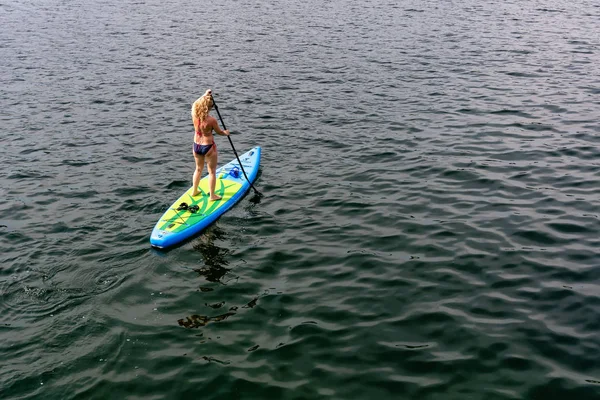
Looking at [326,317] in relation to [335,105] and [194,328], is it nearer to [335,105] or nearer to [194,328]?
[194,328]

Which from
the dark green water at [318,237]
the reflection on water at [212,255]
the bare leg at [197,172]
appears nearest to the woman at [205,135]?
the bare leg at [197,172]

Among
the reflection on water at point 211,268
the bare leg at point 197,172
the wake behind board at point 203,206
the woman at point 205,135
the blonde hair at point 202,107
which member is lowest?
the reflection on water at point 211,268

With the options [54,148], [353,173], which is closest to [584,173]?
[353,173]

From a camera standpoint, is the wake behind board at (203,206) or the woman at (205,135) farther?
the woman at (205,135)

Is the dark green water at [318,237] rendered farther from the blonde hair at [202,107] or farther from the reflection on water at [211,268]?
the blonde hair at [202,107]

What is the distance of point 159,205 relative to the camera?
13.7 metres

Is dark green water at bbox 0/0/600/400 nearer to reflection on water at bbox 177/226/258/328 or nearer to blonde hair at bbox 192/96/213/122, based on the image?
reflection on water at bbox 177/226/258/328

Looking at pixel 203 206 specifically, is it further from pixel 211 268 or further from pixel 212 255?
pixel 211 268

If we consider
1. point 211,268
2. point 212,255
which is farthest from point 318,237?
point 211,268

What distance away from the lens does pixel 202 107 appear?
1249 cm

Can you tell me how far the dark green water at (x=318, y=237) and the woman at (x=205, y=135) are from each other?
1071 millimetres

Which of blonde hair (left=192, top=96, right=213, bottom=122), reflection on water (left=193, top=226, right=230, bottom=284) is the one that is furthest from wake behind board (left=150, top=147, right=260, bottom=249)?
blonde hair (left=192, top=96, right=213, bottom=122)

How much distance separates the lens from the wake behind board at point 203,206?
11859 mm

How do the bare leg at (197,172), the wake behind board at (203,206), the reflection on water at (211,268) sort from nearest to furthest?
the reflection on water at (211,268), the wake behind board at (203,206), the bare leg at (197,172)
